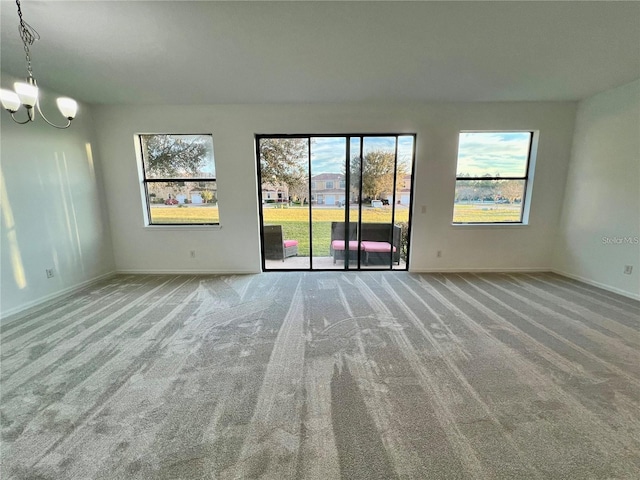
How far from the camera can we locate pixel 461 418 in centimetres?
156

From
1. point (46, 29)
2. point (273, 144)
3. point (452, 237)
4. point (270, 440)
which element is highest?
point (46, 29)

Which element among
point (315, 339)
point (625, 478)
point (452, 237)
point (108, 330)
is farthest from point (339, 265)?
point (625, 478)

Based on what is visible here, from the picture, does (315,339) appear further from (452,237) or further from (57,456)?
(452,237)

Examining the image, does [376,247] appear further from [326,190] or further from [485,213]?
[485,213]

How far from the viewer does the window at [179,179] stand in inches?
165

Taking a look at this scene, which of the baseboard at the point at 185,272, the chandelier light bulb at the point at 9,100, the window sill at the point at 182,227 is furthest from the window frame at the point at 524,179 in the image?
the chandelier light bulb at the point at 9,100

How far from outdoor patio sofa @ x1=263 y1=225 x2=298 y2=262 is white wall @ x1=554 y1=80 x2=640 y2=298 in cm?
458

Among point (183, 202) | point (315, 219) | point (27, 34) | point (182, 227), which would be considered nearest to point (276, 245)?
point (315, 219)

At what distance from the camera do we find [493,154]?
4184 millimetres

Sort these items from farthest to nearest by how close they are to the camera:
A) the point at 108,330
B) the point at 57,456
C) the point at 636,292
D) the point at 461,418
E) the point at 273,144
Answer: the point at 273,144 → the point at 636,292 → the point at 108,330 → the point at 461,418 → the point at 57,456

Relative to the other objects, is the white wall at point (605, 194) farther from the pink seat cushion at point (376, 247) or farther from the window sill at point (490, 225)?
the pink seat cushion at point (376, 247)

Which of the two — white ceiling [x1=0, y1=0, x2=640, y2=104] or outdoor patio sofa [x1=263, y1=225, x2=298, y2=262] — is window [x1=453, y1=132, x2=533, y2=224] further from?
outdoor patio sofa [x1=263, y1=225, x2=298, y2=262]

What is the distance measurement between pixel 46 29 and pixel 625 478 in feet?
16.0

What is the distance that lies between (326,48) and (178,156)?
3.07 metres
